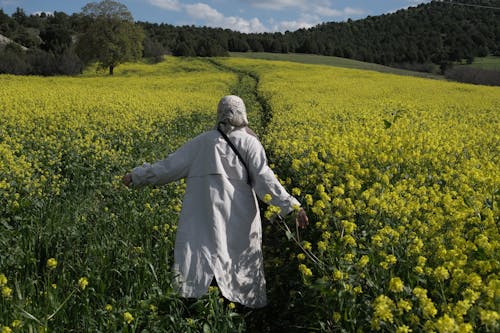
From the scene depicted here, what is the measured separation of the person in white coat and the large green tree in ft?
126

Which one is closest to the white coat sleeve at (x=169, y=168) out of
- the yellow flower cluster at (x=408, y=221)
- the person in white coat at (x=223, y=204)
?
the person in white coat at (x=223, y=204)

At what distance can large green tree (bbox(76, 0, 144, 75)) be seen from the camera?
1571 inches

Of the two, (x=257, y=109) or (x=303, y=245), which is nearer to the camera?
(x=303, y=245)

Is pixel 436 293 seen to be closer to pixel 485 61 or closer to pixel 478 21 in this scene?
pixel 485 61

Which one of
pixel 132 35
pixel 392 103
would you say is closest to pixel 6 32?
pixel 132 35

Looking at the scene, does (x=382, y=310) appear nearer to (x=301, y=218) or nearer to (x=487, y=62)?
(x=301, y=218)

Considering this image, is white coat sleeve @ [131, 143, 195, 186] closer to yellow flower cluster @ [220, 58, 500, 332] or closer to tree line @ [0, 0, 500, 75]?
yellow flower cluster @ [220, 58, 500, 332]

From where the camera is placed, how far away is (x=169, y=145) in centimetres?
917

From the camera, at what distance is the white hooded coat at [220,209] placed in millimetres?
3574

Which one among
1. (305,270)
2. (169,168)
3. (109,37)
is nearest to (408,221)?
(305,270)

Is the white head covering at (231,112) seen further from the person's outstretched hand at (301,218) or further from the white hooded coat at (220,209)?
the person's outstretched hand at (301,218)

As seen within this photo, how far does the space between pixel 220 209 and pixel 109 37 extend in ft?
131

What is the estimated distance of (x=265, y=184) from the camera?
3.59 metres

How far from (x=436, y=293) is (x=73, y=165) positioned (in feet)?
18.1
